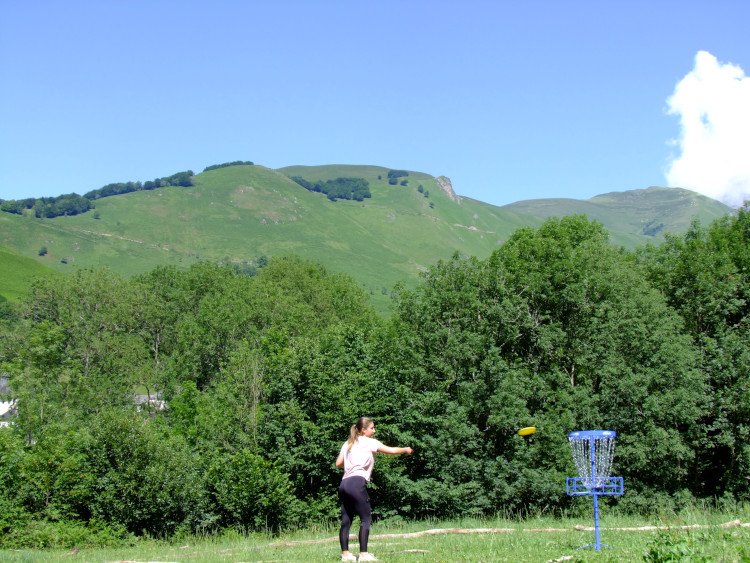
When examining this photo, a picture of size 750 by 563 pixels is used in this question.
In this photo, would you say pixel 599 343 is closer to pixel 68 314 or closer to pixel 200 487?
pixel 200 487

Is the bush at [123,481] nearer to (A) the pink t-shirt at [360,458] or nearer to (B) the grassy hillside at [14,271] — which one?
(A) the pink t-shirt at [360,458]

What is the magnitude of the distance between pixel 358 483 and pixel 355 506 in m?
0.33

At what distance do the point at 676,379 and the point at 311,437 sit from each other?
1719cm

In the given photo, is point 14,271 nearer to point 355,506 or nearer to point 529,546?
point 355,506

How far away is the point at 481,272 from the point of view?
116 feet

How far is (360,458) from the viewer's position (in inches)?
378

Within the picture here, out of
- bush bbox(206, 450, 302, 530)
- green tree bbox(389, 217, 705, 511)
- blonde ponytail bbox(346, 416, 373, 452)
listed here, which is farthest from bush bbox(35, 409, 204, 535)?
blonde ponytail bbox(346, 416, 373, 452)

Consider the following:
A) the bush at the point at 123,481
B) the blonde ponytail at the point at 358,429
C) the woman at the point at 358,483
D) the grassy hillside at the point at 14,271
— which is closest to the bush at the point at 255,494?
the bush at the point at 123,481

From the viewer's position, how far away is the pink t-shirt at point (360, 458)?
9547mm

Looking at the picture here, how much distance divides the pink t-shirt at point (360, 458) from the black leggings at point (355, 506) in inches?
4.7

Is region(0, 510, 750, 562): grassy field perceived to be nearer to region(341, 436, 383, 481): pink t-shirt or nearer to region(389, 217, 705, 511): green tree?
region(341, 436, 383, 481): pink t-shirt

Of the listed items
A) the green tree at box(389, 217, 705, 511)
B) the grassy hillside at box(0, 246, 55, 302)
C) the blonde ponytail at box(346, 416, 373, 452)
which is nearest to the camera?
the blonde ponytail at box(346, 416, 373, 452)

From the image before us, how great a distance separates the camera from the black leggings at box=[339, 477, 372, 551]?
9.32m

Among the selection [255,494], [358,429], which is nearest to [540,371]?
→ [255,494]
